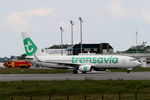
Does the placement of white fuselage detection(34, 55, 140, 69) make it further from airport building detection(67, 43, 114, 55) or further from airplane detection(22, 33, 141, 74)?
airport building detection(67, 43, 114, 55)

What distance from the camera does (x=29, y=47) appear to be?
7525 cm

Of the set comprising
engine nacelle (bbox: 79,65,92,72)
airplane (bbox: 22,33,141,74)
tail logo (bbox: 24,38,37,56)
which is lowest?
engine nacelle (bbox: 79,65,92,72)

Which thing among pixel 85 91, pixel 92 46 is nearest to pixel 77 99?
pixel 85 91

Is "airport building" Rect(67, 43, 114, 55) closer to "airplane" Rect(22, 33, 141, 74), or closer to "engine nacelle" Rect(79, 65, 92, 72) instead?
"airplane" Rect(22, 33, 141, 74)

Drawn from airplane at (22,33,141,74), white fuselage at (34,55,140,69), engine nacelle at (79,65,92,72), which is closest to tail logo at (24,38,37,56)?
airplane at (22,33,141,74)

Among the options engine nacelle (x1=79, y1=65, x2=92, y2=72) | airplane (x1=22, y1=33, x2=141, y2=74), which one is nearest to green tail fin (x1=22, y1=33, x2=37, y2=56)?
airplane (x1=22, y1=33, x2=141, y2=74)

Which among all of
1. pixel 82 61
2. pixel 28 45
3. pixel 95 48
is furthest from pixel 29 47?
pixel 95 48

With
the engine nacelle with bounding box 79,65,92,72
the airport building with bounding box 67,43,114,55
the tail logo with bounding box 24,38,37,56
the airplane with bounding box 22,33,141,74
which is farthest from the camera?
the airport building with bounding box 67,43,114,55

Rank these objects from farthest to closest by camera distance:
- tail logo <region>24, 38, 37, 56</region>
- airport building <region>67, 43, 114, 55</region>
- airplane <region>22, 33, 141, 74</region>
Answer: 1. airport building <region>67, 43, 114, 55</region>
2. tail logo <region>24, 38, 37, 56</region>
3. airplane <region>22, 33, 141, 74</region>

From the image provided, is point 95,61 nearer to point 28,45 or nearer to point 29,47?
point 29,47

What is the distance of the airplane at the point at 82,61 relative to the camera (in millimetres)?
70625

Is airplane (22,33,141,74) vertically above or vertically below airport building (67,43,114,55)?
below

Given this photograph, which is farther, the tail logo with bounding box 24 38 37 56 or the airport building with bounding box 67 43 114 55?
the airport building with bounding box 67 43 114 55

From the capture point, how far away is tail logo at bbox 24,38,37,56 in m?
75.1
